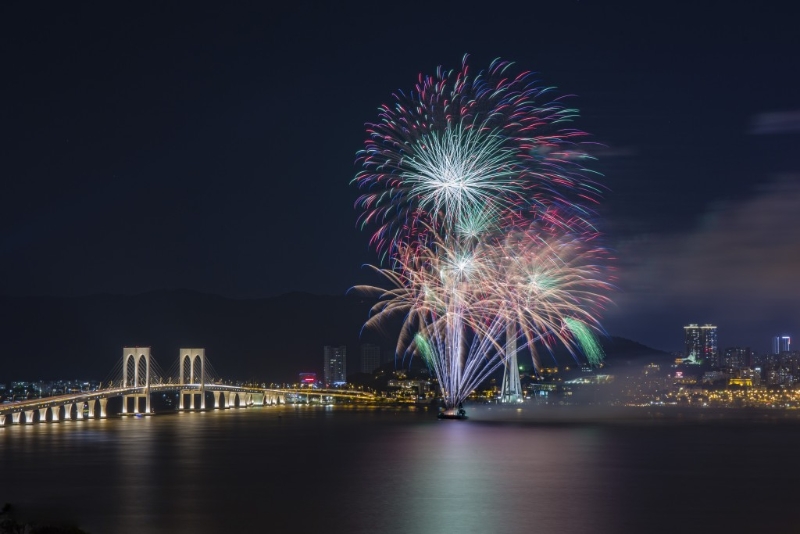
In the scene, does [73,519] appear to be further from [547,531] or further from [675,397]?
[675,397]

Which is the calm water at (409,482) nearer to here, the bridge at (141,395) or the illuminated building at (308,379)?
the bridge at (141,395)

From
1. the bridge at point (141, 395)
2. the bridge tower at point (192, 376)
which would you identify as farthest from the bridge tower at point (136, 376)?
the bridge tower at point (192, 376)

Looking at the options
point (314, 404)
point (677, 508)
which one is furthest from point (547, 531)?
point (314, 404)

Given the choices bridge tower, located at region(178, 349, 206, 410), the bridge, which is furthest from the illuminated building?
bridge tower, located at region(178, 349, 206, 410)

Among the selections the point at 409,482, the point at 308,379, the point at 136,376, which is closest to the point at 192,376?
the point at 136,376

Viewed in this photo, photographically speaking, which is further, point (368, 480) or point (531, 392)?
point (531, 392)

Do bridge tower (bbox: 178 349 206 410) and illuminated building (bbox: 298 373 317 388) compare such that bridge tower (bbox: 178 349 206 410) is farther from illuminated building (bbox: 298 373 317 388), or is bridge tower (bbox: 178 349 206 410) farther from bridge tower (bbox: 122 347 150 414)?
illuminated building (bbox: 298 373 317 388)
